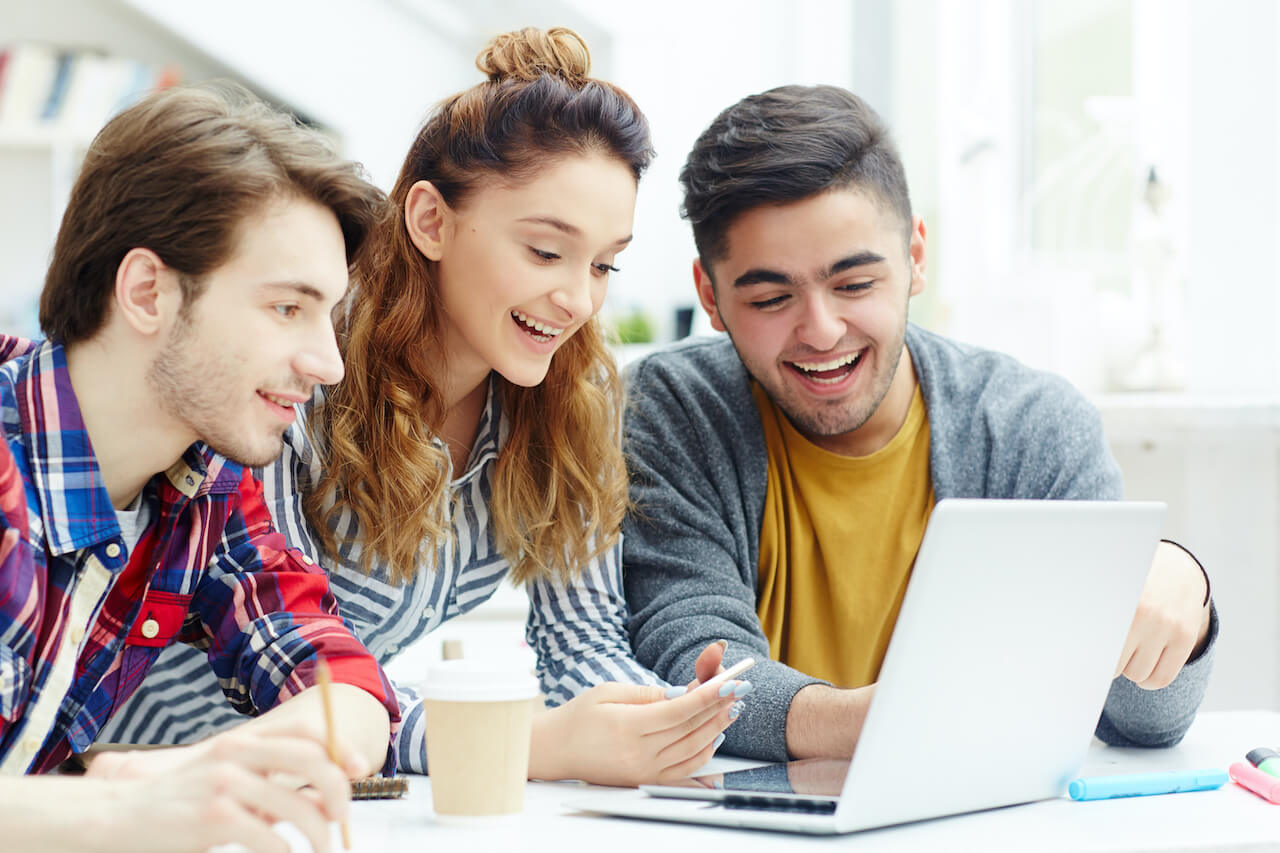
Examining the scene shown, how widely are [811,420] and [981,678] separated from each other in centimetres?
66

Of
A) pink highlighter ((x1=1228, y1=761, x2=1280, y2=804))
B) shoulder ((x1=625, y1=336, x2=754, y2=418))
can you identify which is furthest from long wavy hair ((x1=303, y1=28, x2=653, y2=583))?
pink highlighter ((x1=1228, y1=761, x2=1280, y2=804))

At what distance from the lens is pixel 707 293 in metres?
1.51

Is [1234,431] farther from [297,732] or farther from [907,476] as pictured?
[297,732]

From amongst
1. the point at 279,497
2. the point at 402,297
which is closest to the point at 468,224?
the point at 402,297

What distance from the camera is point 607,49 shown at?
3.90m

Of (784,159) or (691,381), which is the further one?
(691,381)

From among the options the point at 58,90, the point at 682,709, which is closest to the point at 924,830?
the point at 682,709

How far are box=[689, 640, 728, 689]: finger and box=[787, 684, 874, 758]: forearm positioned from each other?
0.33 ft

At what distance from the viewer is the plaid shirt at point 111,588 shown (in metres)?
0.88

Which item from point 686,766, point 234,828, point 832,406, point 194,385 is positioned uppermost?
point 194,385

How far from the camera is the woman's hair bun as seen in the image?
1.28 meters

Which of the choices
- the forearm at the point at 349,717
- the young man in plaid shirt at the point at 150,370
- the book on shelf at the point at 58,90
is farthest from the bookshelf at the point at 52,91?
the forearm at the point at 349,717

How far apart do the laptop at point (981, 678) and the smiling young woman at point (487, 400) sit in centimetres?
43

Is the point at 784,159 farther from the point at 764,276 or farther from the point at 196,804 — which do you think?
the point at 196,804
